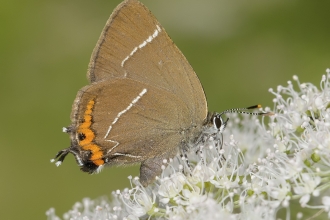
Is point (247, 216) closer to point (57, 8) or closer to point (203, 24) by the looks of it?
point (203, 24)

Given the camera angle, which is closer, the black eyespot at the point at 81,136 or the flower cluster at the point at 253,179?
the flower cluster at the point at 253,179

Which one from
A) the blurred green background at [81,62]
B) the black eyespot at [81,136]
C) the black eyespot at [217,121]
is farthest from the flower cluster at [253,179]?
the blurred green background at [81,62]

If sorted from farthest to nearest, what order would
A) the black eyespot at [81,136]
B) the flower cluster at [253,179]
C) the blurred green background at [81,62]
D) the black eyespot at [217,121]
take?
1. the blurred green background at [81,62]
2. the black eyespot at [217,121]
3. the black eyespot at [81,136]
4. the flower cluster at [253,179]

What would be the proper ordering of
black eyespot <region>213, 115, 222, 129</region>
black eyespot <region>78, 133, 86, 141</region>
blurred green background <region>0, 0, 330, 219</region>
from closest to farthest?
black eyespot <region>78, 133, 86, 141</region>, black eyespot <region>213, 115, 222, 129</region>, blurred green background <region>0, 0, 330, 219</region>

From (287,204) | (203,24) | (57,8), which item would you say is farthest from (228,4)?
(287,204)

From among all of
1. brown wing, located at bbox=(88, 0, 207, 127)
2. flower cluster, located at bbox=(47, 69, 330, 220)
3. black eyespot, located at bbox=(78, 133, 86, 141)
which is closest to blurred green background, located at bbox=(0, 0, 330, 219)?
flower cluster, located at bbox=(47, 69, 330, 220)

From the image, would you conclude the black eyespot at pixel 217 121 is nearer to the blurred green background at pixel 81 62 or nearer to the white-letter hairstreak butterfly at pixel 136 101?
the white-letter hairstreak butterfly at pixel 136 101

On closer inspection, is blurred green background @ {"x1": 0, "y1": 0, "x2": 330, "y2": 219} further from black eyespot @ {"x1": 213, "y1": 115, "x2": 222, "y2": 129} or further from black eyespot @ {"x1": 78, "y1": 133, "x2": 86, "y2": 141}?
black eyespot @ {"x1": 78, "y1": 133, "x2": 86, "y2": 141}
